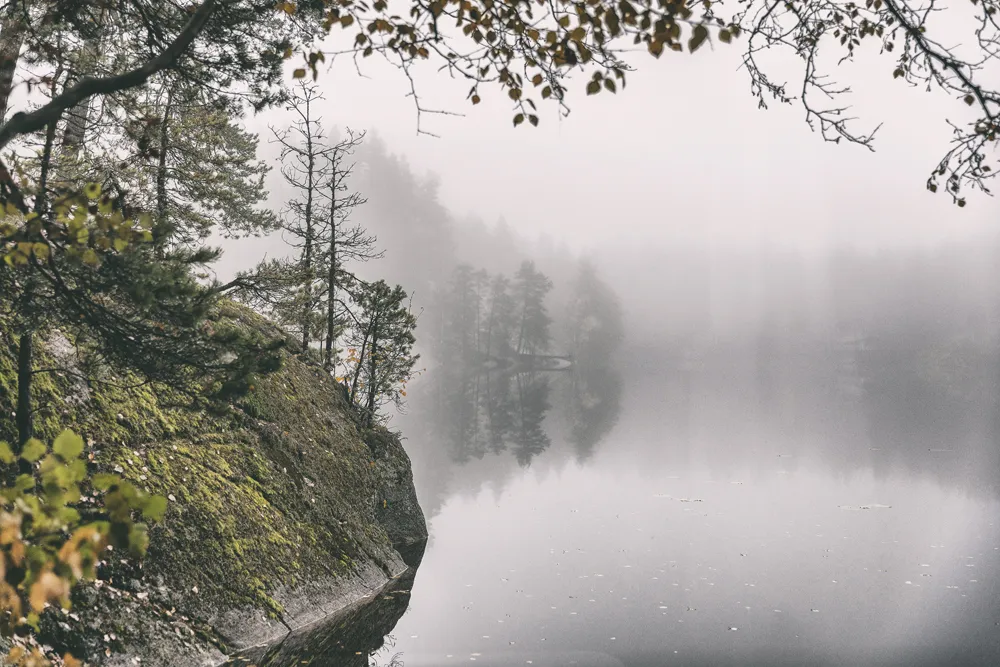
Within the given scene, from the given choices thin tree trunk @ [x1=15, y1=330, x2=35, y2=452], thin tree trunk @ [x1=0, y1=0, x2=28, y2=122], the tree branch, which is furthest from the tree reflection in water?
the tree branch

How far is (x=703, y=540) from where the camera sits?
16422 mm

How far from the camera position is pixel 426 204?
232 ft

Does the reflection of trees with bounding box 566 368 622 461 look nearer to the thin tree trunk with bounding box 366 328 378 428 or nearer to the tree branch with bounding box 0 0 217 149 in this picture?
the thin tree trunk with bounding box 366 328 378 428

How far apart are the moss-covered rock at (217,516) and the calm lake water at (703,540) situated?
1.56 meters

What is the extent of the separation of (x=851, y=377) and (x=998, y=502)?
169ft

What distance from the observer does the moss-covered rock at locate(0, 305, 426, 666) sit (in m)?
7.27

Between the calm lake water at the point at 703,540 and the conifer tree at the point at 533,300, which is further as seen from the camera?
the conifer tree at the point at 533,300

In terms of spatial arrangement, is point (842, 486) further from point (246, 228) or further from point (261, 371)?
point (261, 371)

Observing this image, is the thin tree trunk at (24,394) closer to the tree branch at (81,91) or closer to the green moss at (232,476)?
the green moss at (232,476)

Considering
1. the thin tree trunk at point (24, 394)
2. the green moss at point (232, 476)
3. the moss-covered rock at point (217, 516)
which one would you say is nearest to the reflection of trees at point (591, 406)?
the green moss at point (232, 476)

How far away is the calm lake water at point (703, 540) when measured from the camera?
35.6 ft

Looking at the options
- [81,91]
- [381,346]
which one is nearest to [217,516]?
[81,91]

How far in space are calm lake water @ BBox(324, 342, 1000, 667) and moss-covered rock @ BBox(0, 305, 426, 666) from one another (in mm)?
1560

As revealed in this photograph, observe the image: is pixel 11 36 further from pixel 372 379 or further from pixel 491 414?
pixel 491 414
